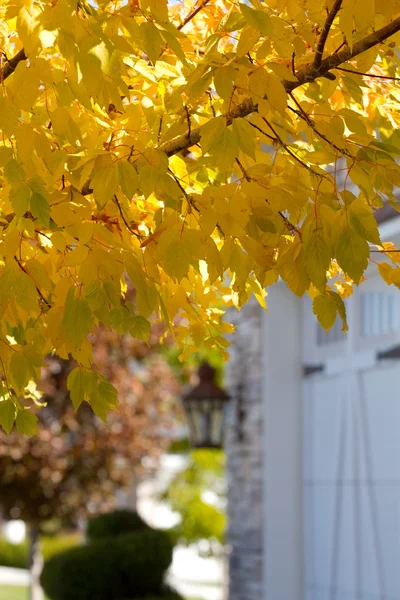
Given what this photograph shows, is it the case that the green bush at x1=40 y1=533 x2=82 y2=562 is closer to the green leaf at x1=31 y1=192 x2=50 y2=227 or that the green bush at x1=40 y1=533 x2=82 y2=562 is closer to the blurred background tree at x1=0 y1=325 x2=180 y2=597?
the blurred background tree at x1=0 y1=325 x2=180 y2=597

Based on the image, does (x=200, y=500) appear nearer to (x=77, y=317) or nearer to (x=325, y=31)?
(x=77, y=317)

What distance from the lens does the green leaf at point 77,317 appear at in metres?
1.88

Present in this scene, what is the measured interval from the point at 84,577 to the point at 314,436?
204 centimetres

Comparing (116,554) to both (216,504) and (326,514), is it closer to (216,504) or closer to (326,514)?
(326,514)

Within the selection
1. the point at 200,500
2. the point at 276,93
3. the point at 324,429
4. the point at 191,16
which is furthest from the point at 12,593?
the point at 276,93

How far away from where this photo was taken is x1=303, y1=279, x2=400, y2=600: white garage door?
566 centimetres

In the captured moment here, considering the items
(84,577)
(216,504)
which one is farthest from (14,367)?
(216,504)

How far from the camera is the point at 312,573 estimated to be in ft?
21.7

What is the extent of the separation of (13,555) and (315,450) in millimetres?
16335

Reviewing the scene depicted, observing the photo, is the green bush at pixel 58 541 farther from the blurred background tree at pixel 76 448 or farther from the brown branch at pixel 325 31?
the brown branch at pixel 325 31

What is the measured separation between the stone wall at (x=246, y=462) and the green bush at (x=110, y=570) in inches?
23.3

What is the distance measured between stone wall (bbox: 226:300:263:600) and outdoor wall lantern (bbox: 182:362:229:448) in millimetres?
235

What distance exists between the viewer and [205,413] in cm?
703

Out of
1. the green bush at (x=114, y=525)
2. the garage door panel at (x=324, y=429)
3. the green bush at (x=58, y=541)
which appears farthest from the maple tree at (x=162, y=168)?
the green bush at (x=58, y=541)
